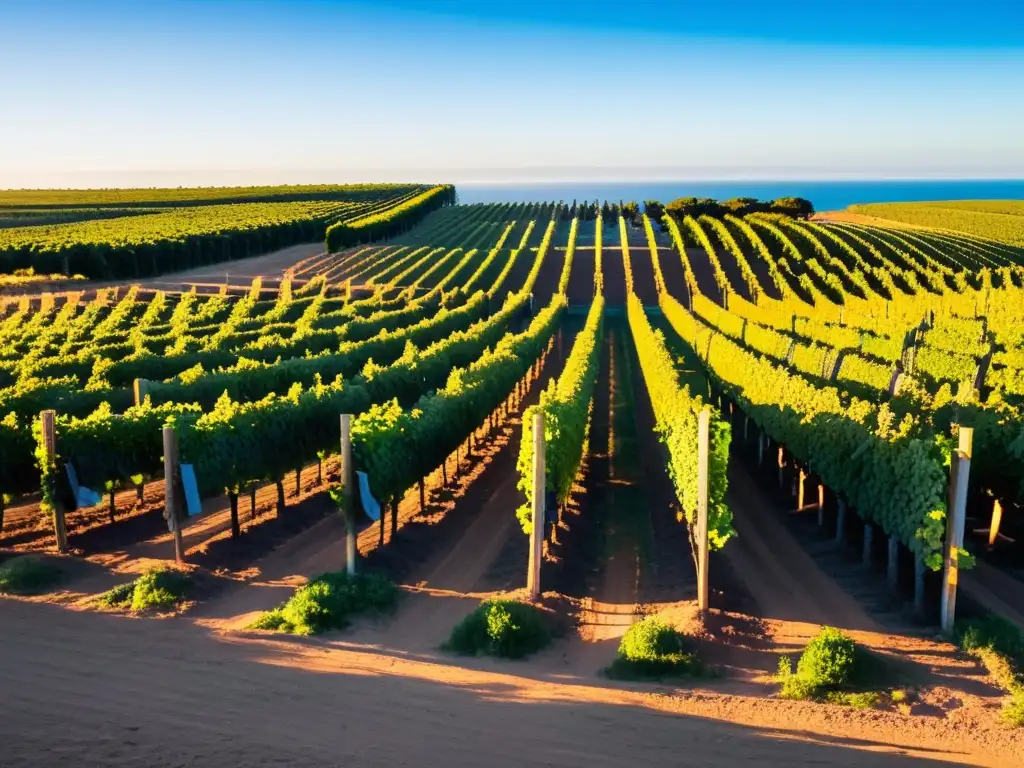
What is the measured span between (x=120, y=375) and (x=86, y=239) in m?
54.1

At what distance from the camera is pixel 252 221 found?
294 ft

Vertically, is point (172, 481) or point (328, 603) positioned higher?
point (172, 481)

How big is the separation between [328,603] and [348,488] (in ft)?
6.89

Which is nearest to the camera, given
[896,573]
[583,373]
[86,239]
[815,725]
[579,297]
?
[815,725]

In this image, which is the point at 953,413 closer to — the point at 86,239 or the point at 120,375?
the point at 120,375

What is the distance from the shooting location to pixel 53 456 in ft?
43.2

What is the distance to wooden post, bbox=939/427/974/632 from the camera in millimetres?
10492

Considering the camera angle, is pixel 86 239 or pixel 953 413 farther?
pixel 86 239

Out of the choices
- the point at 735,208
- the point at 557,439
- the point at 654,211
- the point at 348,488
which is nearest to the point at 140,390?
the point at 348,488

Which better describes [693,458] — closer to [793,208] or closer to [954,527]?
[954,527]

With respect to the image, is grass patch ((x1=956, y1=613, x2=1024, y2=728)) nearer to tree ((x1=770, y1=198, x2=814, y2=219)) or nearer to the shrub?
the shrub

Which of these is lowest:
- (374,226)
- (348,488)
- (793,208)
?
(348,488)

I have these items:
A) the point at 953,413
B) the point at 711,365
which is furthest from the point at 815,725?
the point at 711,365

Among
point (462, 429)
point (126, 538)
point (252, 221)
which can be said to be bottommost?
point (126, 538)
